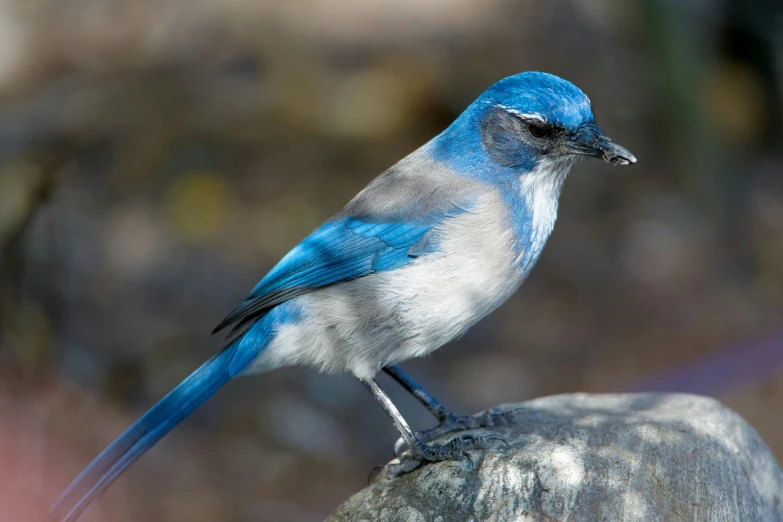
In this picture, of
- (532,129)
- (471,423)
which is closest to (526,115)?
(532,129)

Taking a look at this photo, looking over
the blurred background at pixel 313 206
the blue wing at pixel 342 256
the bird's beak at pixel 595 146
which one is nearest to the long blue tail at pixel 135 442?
the blue wing at pixel 342 256

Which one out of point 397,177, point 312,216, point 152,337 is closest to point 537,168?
point 397,177

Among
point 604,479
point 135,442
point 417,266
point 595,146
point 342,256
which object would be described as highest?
point 595,146

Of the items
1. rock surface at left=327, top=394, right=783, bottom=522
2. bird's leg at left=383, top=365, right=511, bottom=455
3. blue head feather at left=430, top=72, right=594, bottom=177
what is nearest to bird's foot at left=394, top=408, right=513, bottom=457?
bird's leg at left=383, top=365, right=511, bottom=455

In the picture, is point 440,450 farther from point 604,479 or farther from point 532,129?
point 532,129

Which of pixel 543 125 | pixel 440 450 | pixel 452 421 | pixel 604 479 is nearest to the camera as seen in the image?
pixel 604 479

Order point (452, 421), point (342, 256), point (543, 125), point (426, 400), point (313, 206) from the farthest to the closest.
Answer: point (313, 206) < point (426, 400) < point (452, 421) < point (342, 256) < point (543, 125)
